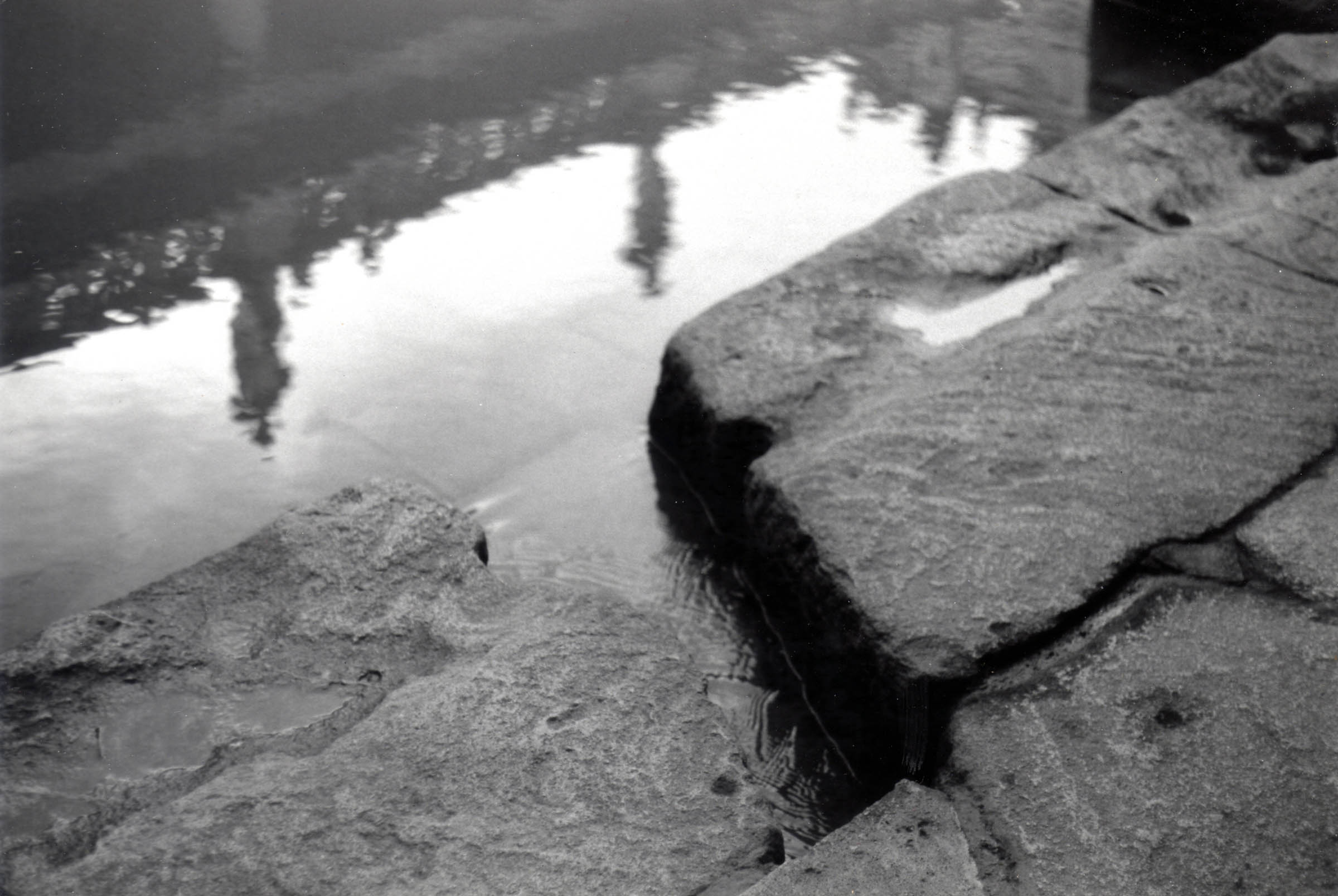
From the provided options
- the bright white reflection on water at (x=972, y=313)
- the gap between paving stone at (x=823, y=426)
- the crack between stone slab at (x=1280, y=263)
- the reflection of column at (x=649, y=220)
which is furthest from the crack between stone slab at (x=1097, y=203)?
the reflection of column at (x=649, y=220)

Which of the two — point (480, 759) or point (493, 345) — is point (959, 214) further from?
point (480, 759)

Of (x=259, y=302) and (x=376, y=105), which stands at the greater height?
(x=376, y=105)

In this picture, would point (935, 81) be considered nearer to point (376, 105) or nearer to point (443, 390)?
point (376, 105)

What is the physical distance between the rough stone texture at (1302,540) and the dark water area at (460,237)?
1.75 ft

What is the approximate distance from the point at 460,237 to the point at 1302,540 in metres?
1.65

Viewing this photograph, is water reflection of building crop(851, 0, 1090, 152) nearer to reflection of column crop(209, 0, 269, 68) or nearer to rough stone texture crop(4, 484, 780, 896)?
reflection of column crop(209, 0, 269, 68)

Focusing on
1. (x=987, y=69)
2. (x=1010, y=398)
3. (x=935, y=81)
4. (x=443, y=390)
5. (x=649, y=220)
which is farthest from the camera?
(x=987, y=69)

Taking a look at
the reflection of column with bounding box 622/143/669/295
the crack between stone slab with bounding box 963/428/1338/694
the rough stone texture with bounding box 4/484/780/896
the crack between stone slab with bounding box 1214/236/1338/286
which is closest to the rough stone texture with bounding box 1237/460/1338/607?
the crack between stone slab with bounding box 963/428/1338/694

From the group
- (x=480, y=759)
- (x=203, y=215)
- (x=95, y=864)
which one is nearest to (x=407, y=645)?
(x=480, y=759)

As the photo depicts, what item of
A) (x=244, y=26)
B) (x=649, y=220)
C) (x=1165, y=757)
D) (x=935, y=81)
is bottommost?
(x=1165, y=757)

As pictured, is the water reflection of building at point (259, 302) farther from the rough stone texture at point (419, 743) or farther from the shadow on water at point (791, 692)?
the shadow on water at point (791, 692)

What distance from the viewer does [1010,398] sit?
6.50ft

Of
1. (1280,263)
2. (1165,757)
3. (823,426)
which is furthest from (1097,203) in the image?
(1165,757)

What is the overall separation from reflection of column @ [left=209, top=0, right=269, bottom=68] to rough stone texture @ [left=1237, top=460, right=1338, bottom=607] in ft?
8.19
